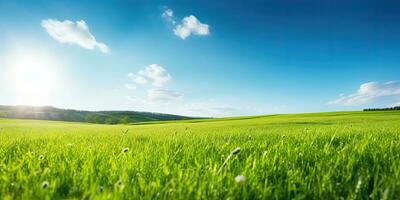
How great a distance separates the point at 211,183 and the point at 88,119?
18107cm

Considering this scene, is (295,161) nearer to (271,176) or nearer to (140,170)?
(271,176)

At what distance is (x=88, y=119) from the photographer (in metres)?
171

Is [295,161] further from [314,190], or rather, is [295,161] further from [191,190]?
[191,190]

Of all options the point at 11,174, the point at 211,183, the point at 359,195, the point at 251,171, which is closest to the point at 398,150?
the point at 359,195

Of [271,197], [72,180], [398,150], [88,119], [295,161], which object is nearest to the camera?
[271,197]

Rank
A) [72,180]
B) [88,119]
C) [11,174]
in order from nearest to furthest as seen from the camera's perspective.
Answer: [72,180]
[11,174]
[88,119]

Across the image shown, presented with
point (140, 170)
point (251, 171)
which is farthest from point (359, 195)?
point (140, 170)

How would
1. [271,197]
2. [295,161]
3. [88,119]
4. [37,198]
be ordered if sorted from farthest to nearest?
[88,119], [295,161], [271,197], [37,198]

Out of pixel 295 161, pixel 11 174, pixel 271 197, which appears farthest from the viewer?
pixel 295 161

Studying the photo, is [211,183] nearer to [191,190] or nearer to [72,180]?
[191,190]

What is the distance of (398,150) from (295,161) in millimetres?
1541

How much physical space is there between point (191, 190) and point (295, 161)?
150 cm

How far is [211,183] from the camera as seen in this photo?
2.04 m

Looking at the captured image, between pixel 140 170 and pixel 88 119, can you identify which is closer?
pixel 140 170
